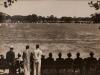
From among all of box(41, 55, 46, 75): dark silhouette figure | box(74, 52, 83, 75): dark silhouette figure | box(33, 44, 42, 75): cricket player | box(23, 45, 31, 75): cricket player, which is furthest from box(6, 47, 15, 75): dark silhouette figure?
box(74, 52, 83, 75): dark silhouette figure

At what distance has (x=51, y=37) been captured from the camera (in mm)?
4707

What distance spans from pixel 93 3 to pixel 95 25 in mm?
332

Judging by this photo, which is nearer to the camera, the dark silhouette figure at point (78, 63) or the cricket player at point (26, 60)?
the cricket player at point (26, 60)

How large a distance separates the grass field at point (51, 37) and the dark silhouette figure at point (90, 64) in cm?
8

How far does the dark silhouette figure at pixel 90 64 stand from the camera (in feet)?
15.2

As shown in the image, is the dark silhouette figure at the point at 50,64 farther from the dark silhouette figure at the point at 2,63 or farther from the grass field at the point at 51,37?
the dark silhouette figure at the point at 2,63

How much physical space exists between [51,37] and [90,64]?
71 centimetres

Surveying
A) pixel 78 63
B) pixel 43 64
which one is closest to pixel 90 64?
pixel 78 63

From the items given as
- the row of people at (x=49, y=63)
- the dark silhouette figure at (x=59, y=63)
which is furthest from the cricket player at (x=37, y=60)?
the dark silhouette figure at (x=59, y=63)

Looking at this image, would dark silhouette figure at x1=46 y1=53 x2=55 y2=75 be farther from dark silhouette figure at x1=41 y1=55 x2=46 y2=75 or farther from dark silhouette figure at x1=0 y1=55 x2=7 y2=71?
dark silhouette figure at x1=0 y1=55 x2=7 y2=71

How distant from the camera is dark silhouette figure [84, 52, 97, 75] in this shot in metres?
4.64

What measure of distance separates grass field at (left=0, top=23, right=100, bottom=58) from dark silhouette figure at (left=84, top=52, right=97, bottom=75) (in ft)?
0.26

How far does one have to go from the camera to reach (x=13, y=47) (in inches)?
185

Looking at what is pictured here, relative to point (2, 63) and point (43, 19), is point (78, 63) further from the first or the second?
point (2, 63)
